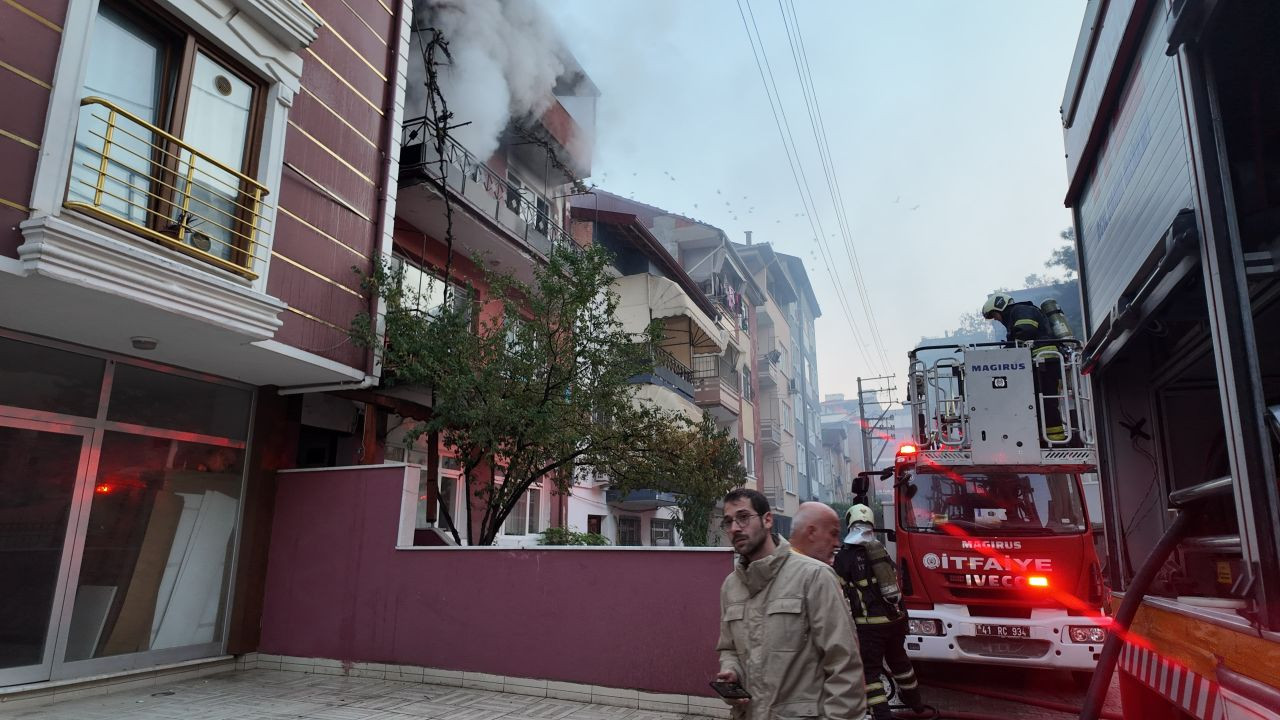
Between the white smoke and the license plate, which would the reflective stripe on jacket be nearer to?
the license plate

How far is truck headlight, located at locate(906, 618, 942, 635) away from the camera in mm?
7457

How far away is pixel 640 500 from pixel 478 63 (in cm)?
1184

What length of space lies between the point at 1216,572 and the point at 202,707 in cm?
802

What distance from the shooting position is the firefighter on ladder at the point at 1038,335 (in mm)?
7477

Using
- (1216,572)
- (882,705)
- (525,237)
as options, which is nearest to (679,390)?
(525,237)

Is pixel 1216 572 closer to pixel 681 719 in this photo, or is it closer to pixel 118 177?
pixel 681 719

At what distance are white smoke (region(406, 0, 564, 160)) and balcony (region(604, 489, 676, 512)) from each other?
31.5 ft

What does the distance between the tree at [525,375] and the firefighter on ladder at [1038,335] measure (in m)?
4.49

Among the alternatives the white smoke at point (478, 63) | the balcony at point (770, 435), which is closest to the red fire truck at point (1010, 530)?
the white smoke at point (478, 63)

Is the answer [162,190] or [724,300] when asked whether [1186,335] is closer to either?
[162,190]

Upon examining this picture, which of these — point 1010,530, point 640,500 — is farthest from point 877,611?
point 640,500

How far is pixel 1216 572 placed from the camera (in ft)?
11.7

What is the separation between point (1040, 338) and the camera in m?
7.95

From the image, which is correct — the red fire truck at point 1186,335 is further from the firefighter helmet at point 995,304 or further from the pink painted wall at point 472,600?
the pink painted wall at point 472,600
